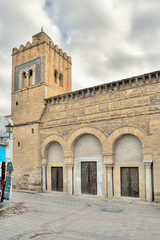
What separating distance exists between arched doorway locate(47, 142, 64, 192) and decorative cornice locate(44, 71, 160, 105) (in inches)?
129

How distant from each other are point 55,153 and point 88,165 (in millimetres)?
2761

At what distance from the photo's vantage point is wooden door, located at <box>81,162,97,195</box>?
13.4 m

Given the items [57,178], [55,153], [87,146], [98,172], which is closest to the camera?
[98,172]

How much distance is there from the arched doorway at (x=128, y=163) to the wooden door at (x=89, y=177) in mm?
1432

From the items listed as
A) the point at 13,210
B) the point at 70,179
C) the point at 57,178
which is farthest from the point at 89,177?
the point at 13,210

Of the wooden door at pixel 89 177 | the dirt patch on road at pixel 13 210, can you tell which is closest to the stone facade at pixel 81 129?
the wooden door at pixel 89 177

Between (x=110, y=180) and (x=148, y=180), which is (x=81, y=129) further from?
(x=148, y=180)

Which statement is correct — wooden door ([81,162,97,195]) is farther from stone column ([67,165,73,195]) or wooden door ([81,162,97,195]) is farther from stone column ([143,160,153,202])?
stone column ([143,160,153,202])

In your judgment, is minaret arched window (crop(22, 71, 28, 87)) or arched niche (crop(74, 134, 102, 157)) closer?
arched niche (crop(74, 134, 102, 157))

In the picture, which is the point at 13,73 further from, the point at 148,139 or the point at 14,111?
the point at 148,139

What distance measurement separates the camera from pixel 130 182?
1219cm

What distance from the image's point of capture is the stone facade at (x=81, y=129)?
1180 cm

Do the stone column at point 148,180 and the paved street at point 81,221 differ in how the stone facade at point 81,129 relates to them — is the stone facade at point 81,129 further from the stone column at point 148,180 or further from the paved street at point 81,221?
the paved street at point 81,221

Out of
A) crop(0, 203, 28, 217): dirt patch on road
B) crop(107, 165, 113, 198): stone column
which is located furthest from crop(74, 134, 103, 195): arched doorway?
crop(0, 203, 28, 217): dirt patch on road
